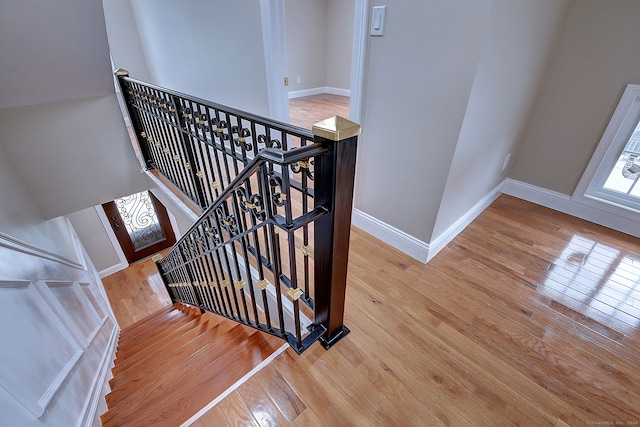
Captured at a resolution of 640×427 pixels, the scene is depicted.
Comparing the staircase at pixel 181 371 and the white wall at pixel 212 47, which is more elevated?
the white wall at pixel 212 47

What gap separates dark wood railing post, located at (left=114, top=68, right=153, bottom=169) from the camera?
8.32 ft

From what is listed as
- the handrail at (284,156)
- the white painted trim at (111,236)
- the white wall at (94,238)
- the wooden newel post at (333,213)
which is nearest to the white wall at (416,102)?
the wooden newel post at (333,213)

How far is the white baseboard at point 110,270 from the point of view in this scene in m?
4.80

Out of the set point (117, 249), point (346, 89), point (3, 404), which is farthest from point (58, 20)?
point (346, 89)

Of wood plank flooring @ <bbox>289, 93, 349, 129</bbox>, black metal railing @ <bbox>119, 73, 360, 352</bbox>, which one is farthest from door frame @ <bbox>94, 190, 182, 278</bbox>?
black metal railing @ <bbox>119, 73, 360, 352</bbox>

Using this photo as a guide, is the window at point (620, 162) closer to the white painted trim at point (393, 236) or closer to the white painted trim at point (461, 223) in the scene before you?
the white painted trim at point (461, 223)

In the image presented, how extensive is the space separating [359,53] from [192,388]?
211cm

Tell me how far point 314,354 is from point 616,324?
1.67 metres

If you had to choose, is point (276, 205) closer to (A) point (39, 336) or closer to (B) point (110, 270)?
(A) point (39, 336)

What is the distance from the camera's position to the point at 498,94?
165cm

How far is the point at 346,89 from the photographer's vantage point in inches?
237

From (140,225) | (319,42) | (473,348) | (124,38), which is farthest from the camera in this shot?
(319,42)

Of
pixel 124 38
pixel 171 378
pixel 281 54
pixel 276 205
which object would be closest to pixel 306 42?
pixel 124 38

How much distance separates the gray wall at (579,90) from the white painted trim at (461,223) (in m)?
0.36
